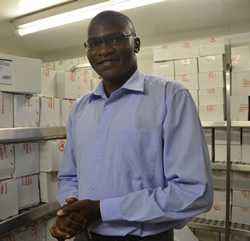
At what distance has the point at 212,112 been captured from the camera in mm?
2506

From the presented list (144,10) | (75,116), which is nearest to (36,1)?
(144,10)

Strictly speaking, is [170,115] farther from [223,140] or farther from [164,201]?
[223,140]

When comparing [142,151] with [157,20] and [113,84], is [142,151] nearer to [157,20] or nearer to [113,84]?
[113,84]

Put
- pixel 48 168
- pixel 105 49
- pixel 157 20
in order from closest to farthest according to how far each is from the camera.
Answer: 1. pixel 105 49
2. pixel 48 168
3. pixel 157 20

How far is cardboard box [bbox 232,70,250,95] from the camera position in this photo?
2385mm

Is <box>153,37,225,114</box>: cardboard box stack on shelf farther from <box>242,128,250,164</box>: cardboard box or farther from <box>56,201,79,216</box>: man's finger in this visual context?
<box>56,201,79,216</box>: man's finger

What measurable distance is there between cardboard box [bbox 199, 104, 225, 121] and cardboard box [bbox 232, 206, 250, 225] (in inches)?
28.2

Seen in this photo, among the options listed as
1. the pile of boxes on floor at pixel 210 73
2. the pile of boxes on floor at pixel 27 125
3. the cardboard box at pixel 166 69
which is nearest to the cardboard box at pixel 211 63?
the pile of boxes on floor at pixel 210 73

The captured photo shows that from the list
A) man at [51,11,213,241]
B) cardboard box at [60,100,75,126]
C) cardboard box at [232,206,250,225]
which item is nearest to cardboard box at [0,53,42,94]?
cardboard box at [60,100,75,126]

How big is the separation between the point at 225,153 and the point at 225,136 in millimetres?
138

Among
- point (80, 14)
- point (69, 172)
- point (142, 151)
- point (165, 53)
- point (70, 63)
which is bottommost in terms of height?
point (69, 172)

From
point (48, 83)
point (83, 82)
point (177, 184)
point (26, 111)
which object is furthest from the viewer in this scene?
point (83, 82)

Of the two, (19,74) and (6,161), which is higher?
(19,74)

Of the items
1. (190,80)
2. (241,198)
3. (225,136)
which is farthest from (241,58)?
(241,198)
